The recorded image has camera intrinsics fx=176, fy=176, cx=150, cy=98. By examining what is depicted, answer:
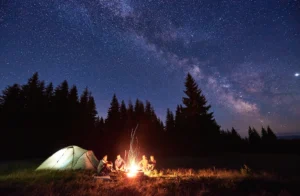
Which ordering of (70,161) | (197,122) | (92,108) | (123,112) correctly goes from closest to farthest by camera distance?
(70,161)
(197,122)
(92,108)
(123,112)

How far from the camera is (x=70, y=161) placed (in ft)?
49.0

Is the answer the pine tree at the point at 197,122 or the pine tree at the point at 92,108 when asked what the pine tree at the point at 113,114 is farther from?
the pine tree at the point at 197,122

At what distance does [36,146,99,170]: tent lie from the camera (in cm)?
1467

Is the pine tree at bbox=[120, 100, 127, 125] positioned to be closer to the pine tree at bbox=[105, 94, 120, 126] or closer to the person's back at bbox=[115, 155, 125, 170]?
the pine tree at bbox=[105, 94, 120, 126]

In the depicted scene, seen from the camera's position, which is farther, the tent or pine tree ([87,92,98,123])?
pine tree ([87,92,98,123])

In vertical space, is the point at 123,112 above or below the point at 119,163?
above

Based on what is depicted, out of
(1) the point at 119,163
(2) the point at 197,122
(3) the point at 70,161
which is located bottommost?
(1) the point at 119,163

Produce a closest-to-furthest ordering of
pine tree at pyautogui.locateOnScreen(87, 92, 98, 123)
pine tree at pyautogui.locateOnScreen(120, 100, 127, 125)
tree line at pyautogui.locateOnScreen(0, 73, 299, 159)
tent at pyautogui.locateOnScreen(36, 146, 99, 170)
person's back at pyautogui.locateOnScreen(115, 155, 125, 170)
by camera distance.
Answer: tent at pyautogui.locateOnScreen(36, 146, 99, 170)
person's back at pyautogui.locateOnScreen(115, 155, 125, 170)
tree line at pyautogui.locateOnScreen(0, 73, 299, 159)
pine tree at pyautogui.locateOnScreen(87, 92, 98, 123)
pine tree at pyautogui.locateOnScreen(120, 100, 127, 125)

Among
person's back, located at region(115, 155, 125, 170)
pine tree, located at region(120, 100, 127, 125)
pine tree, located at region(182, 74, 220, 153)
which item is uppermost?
pine tree, located at region(120, 100, 127, 125)

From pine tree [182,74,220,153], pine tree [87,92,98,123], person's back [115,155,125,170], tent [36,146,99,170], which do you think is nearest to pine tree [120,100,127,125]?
pine tree [87,92,98,123]

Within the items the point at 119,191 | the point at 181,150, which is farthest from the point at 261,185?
the point at 181,150

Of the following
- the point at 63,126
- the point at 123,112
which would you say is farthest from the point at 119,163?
the point at 123,112

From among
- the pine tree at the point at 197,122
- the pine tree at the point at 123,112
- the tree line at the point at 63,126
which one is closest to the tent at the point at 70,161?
the tree line at the point at 63,126

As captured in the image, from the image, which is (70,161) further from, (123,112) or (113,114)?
(123,112)
